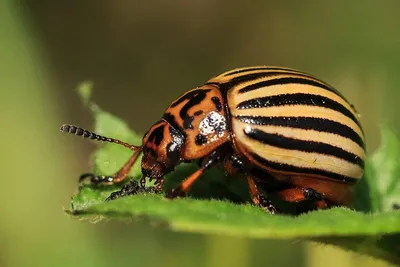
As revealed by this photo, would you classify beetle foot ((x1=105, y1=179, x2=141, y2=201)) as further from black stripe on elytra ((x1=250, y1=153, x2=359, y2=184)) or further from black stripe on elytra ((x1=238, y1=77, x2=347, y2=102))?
black stripe on elytra ((x1=238, y1=77, x2=347, y2=102))

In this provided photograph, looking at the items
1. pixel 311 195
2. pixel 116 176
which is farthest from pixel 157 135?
pixel 311 195

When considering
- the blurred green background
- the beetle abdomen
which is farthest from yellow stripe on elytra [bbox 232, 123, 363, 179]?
the blurred green background

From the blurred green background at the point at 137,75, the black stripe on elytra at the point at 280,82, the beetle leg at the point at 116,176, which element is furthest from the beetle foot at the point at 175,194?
the blurred green background at the point at 137,75

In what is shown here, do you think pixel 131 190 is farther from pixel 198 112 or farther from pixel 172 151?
pixel 198 112

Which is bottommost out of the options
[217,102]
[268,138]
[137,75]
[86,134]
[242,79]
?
[268,138]

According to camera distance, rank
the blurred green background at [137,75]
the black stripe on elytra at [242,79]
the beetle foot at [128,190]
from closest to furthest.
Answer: the beetle foot at [128,190] → the black stripe on elytra at [242,79] → the blurred green background at [137,75]

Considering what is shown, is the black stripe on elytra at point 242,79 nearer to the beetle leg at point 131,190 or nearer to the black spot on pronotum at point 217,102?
the black spot on pronotum at point 217,102

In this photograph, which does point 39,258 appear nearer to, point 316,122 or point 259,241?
point 259,241

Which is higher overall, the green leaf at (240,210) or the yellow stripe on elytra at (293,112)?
the yellow stripe on elytra at (293,112)
